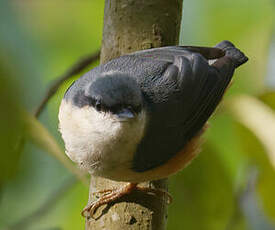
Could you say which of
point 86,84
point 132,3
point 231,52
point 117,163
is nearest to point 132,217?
point 117,163

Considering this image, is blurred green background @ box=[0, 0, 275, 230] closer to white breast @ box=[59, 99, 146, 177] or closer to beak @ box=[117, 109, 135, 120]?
white breast @ box=[59, 99, 146, 177]

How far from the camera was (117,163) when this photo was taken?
216 centimetres

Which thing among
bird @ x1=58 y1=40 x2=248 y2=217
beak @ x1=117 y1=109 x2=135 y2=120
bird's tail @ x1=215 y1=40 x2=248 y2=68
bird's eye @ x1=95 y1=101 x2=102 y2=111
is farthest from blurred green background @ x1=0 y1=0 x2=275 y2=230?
beak @ x1=117 y1=109 x2=135 y2=120

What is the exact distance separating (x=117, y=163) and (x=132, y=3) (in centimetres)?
83

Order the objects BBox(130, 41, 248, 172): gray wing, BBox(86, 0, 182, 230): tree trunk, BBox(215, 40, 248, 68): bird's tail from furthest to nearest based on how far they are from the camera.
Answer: BBox(215, 40, 248, 68): bird's tail, BBox(130, 41, 248, 172): gray wing, BBox(86, 0, 182, 230): tree trunk

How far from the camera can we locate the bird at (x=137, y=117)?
2098mm

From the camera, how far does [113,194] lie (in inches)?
84.8

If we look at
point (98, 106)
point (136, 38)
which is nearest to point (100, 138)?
point (98, 106)

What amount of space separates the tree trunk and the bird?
0.18ft

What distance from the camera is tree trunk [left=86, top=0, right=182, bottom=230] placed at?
202 cm

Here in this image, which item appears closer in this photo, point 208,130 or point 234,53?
point 208,130

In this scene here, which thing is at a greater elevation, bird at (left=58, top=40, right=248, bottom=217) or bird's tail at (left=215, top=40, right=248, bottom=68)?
bird's tail at (left=215, top=40, right=248, bottom=68)

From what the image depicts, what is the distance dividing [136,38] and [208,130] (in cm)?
66

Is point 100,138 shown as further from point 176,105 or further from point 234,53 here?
point 234,53
